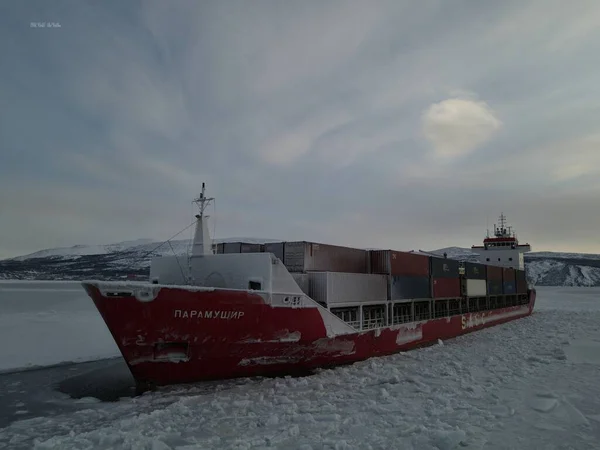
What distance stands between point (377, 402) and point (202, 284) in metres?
7.31

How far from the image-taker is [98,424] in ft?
26.1

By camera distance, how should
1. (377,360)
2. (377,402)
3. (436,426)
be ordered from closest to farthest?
(436,426), (377,402), (377,360)

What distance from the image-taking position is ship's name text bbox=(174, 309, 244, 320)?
10055 millimetres

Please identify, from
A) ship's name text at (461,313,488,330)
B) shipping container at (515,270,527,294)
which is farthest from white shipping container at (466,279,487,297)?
shipping container at (515,270,527,294)

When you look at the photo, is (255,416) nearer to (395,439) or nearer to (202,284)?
(395,439)

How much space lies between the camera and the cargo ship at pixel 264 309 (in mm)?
9914

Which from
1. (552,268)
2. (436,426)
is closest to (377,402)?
(436,426)

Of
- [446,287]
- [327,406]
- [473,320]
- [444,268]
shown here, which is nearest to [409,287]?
[444,268]

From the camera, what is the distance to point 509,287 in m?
35.1

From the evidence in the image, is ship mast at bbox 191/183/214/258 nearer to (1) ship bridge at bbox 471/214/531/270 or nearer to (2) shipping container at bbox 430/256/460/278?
(2) shipping container at bbox 430/256/460/278

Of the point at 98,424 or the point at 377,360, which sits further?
the point at 377,360

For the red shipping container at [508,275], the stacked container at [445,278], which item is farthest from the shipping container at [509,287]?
the stacked container at [445,278]

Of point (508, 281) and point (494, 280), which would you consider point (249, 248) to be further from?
point (508, 281)

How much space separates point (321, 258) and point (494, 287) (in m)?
21.9
